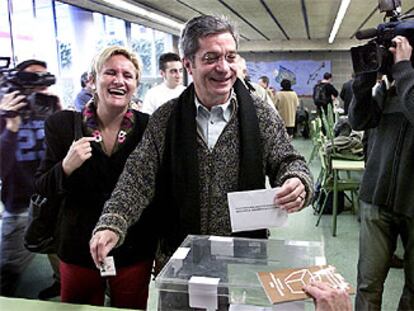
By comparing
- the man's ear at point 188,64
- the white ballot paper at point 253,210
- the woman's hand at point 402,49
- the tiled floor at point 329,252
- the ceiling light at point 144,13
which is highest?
the ceiling light at point 144,13

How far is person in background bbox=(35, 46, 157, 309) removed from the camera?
152 cm

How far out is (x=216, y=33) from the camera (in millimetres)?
1292

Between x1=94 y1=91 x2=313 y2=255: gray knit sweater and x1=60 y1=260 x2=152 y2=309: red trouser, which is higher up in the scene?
x1=94 y1=91 x2=313 y2=255: gray knit sweater

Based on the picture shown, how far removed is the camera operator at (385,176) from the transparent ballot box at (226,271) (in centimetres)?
85

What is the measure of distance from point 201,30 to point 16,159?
1575mm

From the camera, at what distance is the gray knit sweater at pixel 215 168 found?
Answer: 52.2 inches

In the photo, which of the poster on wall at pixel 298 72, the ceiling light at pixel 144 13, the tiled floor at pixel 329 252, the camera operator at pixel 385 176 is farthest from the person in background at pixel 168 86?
the poster on wall at pixel 298 72

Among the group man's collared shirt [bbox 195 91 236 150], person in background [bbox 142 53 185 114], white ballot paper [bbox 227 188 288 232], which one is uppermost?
person in background [bbox 142 53 185 114]

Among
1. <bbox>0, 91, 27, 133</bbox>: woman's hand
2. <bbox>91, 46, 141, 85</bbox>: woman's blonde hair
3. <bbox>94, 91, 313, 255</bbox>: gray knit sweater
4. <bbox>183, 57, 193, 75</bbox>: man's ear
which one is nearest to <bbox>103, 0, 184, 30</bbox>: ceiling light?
<bbox>0, 91, 27, 133</bbox>: woman's hand

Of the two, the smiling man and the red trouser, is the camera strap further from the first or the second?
the red trouser

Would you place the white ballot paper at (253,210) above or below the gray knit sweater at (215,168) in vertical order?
below

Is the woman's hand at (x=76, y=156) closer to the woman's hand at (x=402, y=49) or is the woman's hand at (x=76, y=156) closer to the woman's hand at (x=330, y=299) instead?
the woman's hand at (x=330, y=299)

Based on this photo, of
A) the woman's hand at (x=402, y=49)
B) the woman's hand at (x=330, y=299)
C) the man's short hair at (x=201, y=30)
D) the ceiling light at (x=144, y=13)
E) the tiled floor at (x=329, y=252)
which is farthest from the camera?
the ceiling light at (x=144, y=13)

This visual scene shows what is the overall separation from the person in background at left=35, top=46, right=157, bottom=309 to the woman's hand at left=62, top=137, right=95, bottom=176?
0.11 ft
